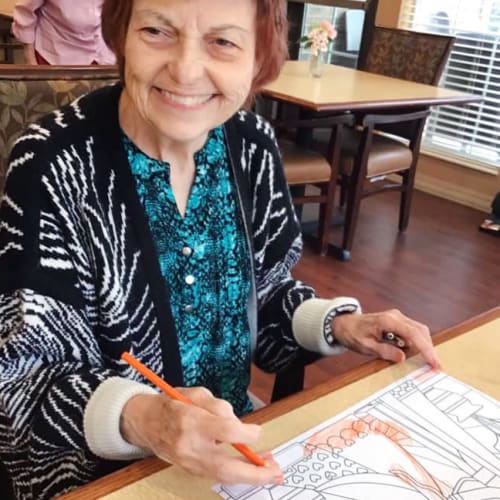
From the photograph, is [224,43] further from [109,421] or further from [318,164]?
[318,164]

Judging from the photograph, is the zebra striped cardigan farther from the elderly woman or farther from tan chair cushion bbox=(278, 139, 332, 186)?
tan chair cushion bbox=(278, 139, 332, 186)

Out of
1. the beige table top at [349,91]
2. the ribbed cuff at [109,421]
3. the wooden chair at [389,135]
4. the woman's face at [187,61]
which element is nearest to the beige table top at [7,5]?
the beige table top at [349,91]

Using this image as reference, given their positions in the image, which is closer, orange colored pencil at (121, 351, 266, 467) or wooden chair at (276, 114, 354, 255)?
orange colored pencil at (121, 351, 266, 467)

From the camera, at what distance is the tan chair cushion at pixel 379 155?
3.23m

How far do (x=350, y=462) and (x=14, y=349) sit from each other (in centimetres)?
43

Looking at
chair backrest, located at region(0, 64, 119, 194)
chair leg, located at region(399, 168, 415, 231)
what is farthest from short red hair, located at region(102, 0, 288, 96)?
chair leg, located at region(399, 168, 415, 231)

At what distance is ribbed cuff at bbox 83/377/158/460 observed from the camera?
74cm

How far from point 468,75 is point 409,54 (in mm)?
712

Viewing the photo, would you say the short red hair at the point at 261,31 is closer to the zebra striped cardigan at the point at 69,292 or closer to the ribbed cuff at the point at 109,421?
the zebra striped cardigan at the point at 69,292

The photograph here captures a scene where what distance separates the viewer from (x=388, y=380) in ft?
2.95

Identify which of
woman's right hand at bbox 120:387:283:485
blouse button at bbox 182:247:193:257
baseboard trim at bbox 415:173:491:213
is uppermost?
blouse button at bbox 182:247:193:257

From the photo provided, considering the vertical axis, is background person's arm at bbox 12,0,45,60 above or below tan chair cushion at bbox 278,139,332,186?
above

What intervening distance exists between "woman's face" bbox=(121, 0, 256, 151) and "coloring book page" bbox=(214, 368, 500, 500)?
0.45 meters

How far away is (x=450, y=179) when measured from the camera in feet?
14.4
